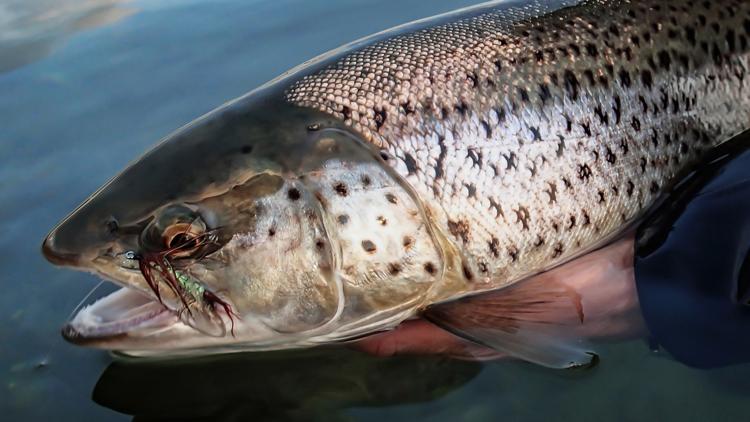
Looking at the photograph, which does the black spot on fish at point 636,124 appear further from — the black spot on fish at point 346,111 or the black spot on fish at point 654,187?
the black spot on fish at point 346,111

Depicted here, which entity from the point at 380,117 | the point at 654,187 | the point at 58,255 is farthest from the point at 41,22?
the point at 654,187

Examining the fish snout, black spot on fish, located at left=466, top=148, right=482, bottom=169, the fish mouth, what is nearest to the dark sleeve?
black spot on fish, located at left=466, top=148, right=482, bottom=169

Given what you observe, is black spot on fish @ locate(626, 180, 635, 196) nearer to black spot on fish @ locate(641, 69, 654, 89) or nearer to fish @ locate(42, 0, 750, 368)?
fish @ locate(42, 0, 750, 368)

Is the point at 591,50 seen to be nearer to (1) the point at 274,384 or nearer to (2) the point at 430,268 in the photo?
(2) the point at 430,268

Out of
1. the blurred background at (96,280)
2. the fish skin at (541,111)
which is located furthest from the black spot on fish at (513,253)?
the blurred background at (96,280)

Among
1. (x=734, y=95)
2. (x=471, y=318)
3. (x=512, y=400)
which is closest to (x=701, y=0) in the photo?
(x=734, y=95)

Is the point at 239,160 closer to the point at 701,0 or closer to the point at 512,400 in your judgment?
the point at 512,400
